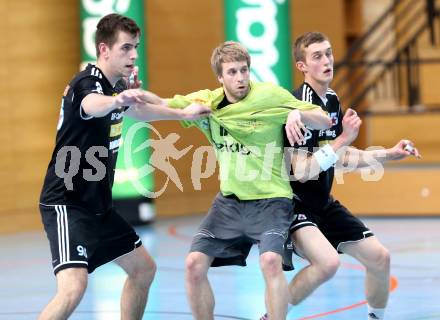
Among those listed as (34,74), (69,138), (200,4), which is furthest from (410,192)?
(69,138)

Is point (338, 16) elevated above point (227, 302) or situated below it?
above

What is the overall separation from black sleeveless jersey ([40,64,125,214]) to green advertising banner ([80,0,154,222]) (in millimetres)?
6216

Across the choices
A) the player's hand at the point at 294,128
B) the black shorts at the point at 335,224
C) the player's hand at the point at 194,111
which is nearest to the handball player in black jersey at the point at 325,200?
the black shorts at the point at 335,224

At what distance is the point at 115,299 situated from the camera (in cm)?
793

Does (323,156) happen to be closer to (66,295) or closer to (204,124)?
(204,124)

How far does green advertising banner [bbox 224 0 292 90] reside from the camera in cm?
1213

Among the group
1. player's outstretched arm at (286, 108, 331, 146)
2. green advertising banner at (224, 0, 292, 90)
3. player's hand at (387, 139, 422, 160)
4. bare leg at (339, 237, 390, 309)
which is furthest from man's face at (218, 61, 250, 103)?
green advertising banner at (224, 0, 292, 90)

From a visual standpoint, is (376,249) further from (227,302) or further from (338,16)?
(338,16)

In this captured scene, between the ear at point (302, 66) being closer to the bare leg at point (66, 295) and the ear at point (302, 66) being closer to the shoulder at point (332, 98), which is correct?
the shoulder at point (332, 98)

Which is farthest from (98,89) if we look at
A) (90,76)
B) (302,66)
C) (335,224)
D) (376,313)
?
(376,313)

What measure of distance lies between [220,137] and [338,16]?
1042 centimetres

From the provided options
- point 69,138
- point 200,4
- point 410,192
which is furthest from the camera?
point 200,4

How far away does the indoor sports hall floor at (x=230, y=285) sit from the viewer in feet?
23.8

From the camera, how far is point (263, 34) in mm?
12219
